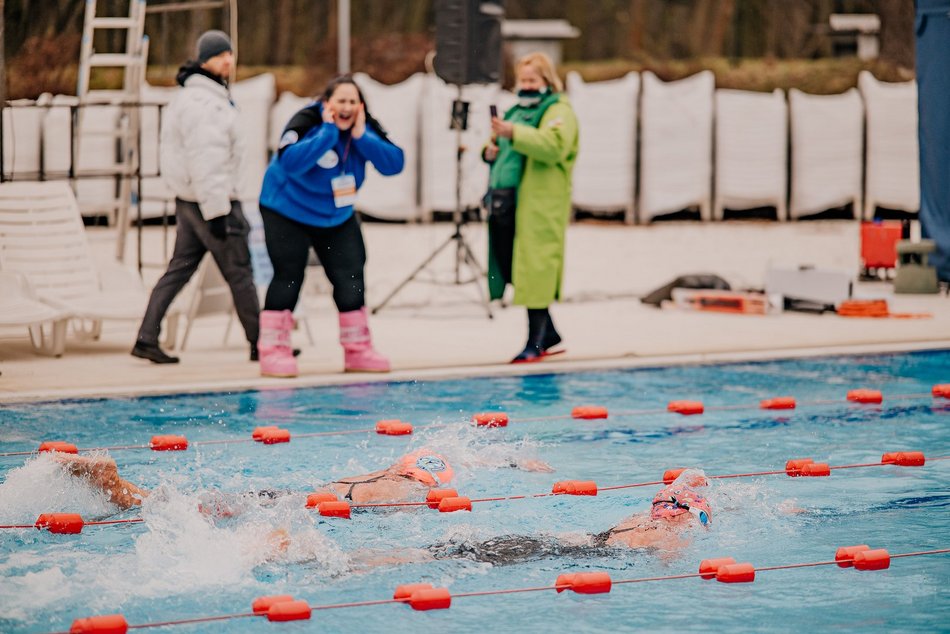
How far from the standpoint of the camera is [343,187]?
7594 millimetres

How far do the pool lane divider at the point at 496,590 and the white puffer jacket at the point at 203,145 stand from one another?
3.97 meters

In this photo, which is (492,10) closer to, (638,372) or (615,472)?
(638,372)

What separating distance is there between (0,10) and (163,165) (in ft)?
4.64

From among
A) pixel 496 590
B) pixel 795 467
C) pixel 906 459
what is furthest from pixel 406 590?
pixel 906 459

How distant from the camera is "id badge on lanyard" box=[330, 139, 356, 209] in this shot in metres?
7.56

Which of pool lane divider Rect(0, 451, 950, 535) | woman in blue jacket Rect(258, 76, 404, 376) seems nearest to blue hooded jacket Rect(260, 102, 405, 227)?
woman in blue jacket Rect(258, 76, 404, 376)

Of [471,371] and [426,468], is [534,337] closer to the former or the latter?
[471,371]

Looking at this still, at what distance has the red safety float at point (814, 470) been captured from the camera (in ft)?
19.7

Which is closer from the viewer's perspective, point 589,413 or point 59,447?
point 59,447

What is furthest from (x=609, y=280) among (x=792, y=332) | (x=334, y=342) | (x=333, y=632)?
(x=333, y=632)

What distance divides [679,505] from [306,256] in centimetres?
336

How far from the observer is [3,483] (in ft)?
17.7

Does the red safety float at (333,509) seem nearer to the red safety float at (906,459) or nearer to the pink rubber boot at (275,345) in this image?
the red safety float at (906,459)

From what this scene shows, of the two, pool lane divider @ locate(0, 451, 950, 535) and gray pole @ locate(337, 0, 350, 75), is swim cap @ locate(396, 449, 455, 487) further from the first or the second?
gray pole @ locate(337, 0, 350, 75)
